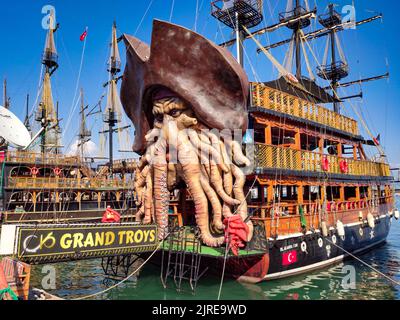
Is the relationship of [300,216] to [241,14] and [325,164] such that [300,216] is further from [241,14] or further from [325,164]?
[241,14]

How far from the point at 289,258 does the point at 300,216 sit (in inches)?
80.7

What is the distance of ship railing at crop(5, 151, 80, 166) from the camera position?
105 feet

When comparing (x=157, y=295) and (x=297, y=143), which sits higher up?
(x=297, y=143)

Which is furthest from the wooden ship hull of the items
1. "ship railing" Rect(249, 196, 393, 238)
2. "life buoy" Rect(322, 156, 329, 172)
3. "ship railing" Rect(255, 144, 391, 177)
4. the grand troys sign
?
the grand troys sign

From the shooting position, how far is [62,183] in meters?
32.9

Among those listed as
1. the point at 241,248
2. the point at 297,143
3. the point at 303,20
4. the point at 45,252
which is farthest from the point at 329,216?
the point at 303,20

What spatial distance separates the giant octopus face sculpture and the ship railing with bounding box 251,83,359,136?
167cm

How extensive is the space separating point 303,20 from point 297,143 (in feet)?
49.9

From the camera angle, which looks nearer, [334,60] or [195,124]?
[195,124]

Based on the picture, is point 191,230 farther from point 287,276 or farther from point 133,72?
point 133,72

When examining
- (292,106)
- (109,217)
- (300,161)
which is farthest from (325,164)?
(109,217)

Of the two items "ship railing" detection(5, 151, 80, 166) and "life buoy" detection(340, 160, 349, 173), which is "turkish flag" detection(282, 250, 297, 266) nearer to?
"life buoy" detection(340, 160, 349, 173)

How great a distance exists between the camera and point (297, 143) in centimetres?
1762

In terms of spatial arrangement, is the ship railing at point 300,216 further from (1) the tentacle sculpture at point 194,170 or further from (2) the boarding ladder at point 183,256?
(2) the boarding ladder at point 183,256
